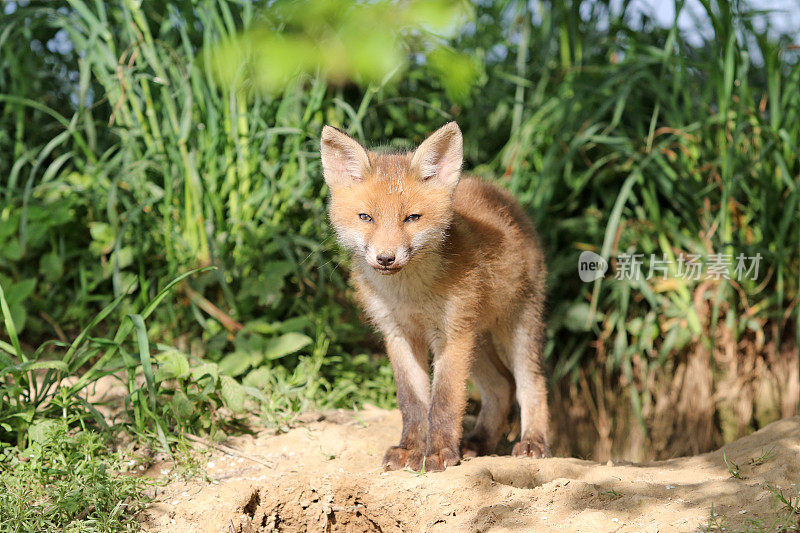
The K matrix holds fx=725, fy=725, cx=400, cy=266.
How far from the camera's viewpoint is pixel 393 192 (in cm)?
298

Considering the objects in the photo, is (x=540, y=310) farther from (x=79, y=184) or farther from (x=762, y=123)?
(x=79, y=184)

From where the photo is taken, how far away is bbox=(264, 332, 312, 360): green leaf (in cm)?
394

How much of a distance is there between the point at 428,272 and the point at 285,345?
120 cm

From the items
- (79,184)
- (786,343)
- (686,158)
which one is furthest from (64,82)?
(786,343)

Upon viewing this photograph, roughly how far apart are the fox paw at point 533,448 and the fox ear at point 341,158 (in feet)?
5.02

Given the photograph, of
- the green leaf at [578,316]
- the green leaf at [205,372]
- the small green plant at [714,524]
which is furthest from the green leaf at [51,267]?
the small green plant at [714,524]

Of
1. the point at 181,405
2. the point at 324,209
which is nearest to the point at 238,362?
the point at 181,405

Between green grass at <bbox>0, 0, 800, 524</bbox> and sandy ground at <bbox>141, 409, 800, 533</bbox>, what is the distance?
26.6 inches

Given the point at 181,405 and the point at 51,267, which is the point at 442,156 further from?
the point at 51,267

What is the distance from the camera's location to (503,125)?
5.54 metres

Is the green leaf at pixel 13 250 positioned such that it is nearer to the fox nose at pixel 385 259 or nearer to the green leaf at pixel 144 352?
the green leaf at pixel 144 352

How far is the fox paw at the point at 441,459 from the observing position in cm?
Answer: 298

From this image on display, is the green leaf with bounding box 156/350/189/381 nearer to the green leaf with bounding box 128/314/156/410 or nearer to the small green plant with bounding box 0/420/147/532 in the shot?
the green leaf with bounding box 128/314/156/410

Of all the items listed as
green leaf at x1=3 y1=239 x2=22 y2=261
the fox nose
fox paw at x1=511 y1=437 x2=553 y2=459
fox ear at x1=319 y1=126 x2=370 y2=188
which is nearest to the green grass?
green leaf at x1=3 y1=239 x2=22 y2=261
